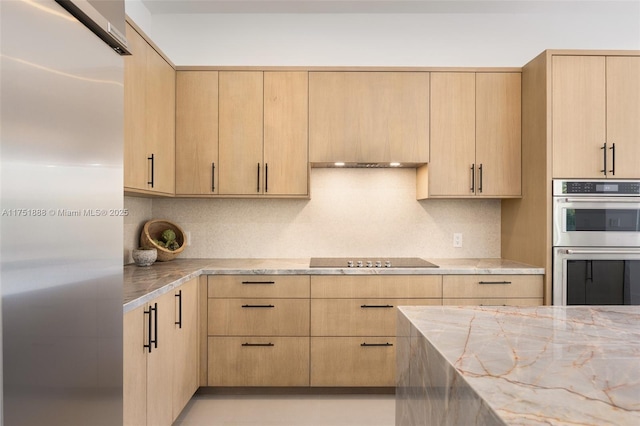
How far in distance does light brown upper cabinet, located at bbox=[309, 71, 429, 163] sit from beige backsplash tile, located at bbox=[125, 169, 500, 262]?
368 mm

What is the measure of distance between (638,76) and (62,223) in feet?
11.0

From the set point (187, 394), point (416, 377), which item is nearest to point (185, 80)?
point (187, 394)

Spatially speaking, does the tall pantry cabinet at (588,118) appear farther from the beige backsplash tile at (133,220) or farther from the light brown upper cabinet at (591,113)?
the beige backsplash tile at (133,220)

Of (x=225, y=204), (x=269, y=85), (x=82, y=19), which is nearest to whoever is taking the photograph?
(x=82, y=19)

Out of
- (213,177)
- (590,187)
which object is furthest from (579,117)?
(213,177)

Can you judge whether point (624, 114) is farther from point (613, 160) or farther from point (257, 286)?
point (257, 286)

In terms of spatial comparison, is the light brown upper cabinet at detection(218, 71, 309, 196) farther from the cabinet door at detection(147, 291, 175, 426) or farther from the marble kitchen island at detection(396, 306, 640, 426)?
the marble kitchen island at detection(396, 306, 640, 426)

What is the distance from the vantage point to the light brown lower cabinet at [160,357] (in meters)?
1.67

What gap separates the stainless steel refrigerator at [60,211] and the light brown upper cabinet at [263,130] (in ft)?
5.67

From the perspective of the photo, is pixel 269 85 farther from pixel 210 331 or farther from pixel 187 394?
pixel 187 394

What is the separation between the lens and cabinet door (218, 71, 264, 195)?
301 cm

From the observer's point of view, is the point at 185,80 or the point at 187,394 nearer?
the point at 187,394

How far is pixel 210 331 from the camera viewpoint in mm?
2750

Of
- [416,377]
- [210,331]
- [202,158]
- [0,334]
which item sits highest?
[202,158]
